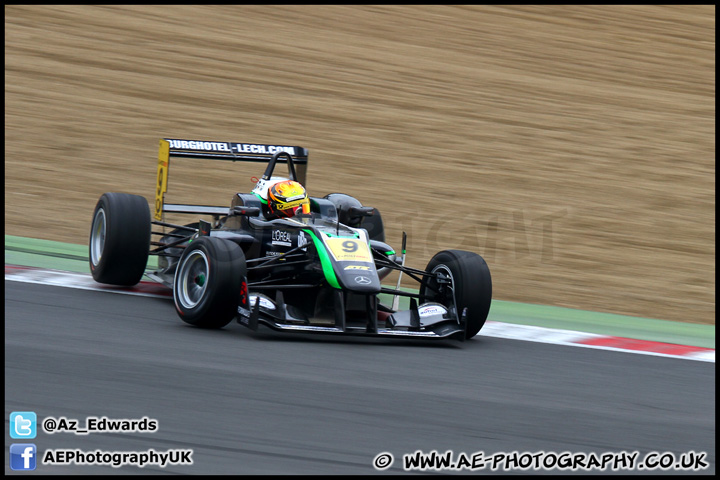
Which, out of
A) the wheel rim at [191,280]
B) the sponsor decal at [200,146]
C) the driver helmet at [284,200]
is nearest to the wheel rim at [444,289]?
the driver helmet at [284,200]

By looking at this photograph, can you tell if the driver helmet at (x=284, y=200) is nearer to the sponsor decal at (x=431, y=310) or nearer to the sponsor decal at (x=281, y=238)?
the sponsor decal at (x=281, y=238)

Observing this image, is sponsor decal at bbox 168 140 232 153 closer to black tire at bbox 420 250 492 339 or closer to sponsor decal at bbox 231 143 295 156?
sponsor decal at bbox 231 143 295 156

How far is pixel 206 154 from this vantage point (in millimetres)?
9578

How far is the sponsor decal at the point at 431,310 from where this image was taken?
772cm

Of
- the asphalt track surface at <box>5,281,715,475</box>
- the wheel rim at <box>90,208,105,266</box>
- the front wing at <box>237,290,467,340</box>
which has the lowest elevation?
the asphalt track surface at <box>5,281,715,475</box>

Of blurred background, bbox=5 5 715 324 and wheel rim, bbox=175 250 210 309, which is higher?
blurred background, bbox=5 5 715 324

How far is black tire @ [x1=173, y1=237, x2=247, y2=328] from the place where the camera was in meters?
7.11

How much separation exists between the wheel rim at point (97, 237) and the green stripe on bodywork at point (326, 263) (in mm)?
2411

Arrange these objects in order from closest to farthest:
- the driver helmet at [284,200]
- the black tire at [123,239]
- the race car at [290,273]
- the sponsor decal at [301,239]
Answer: the race car at [290,273] → the sponsor decal at [301,239] → the black tire at [123,239] → the driver helmet at [284,200]

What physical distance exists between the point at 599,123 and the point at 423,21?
5422 millimetres

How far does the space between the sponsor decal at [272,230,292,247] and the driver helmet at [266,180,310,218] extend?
0.38 metres
